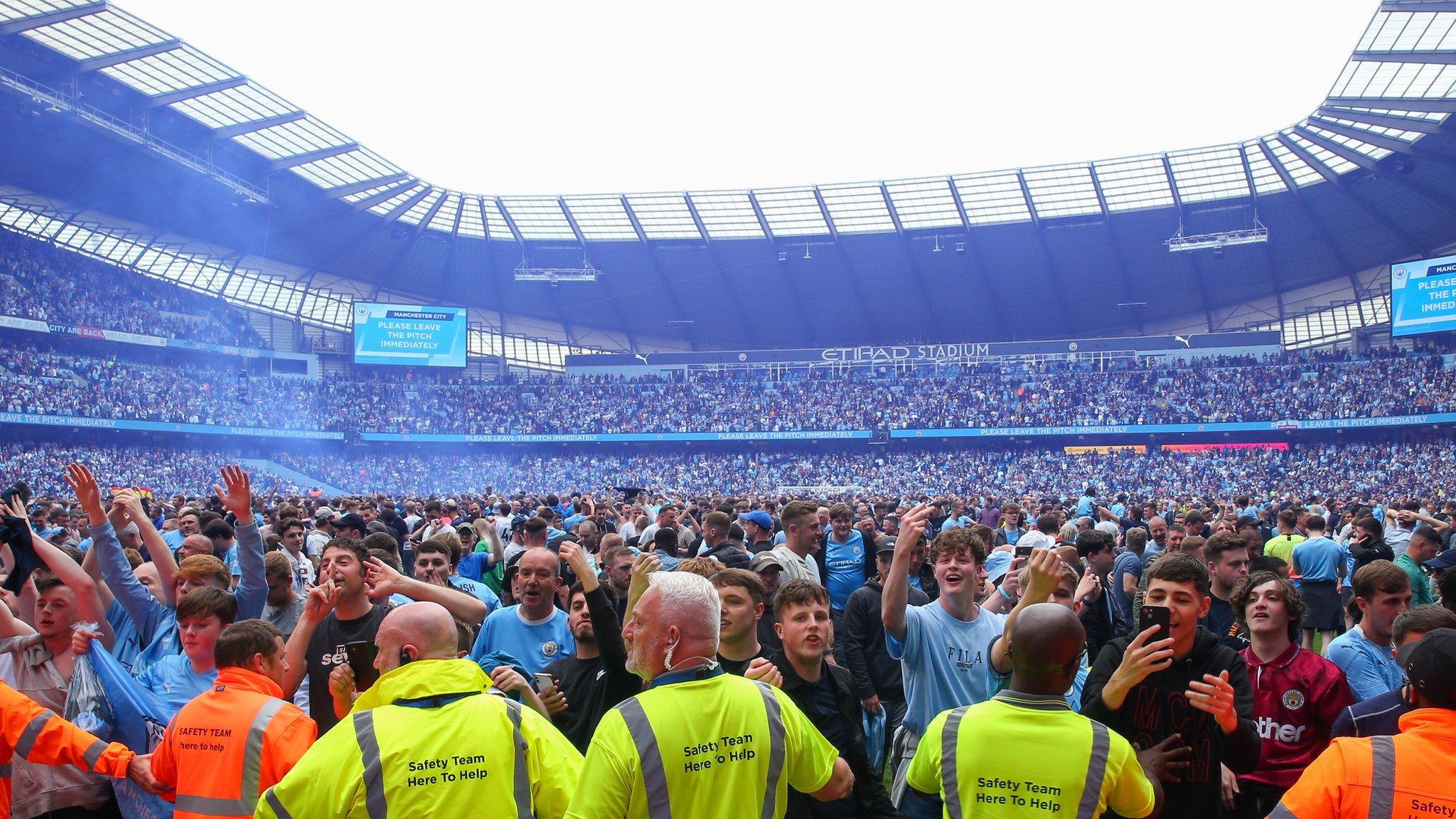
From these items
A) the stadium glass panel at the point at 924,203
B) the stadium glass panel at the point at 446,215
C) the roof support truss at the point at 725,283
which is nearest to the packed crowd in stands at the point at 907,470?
the roof support truss at the point at 725,283

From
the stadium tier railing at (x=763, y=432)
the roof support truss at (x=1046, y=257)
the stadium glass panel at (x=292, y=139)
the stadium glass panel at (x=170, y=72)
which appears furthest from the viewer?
the roof support truss at (x=1046, y=257)

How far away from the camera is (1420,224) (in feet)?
121

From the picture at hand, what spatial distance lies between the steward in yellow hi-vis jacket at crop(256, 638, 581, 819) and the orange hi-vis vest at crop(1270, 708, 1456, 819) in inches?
79.4

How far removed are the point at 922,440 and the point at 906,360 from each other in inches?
163

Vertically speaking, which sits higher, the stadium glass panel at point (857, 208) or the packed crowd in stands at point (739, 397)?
the stadium glass panel at point (857, 208)

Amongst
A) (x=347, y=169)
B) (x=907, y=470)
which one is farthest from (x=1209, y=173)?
(x=347, y=169)

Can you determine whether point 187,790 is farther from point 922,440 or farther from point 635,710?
point 922,440

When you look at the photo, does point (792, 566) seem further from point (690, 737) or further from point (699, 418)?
point (699, 418)

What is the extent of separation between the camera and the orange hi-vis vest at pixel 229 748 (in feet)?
11.1

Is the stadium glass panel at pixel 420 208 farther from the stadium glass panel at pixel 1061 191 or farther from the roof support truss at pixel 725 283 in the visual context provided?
the stadium glass panel at pixel 1061 191

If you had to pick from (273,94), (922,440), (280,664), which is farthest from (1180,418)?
(280,664)

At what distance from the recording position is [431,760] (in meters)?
2.74

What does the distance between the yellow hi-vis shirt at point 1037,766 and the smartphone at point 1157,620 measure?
495mm

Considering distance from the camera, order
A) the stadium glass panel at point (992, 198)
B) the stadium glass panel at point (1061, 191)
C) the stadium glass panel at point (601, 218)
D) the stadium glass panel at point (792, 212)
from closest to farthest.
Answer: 1. the stadium glass panel at point (1061, 191)
2. the stadium glass panel at point (992, 198)
3. the stadium glass panel at point (792, 212)
4. the stadium glass panel at point (601, 218)
